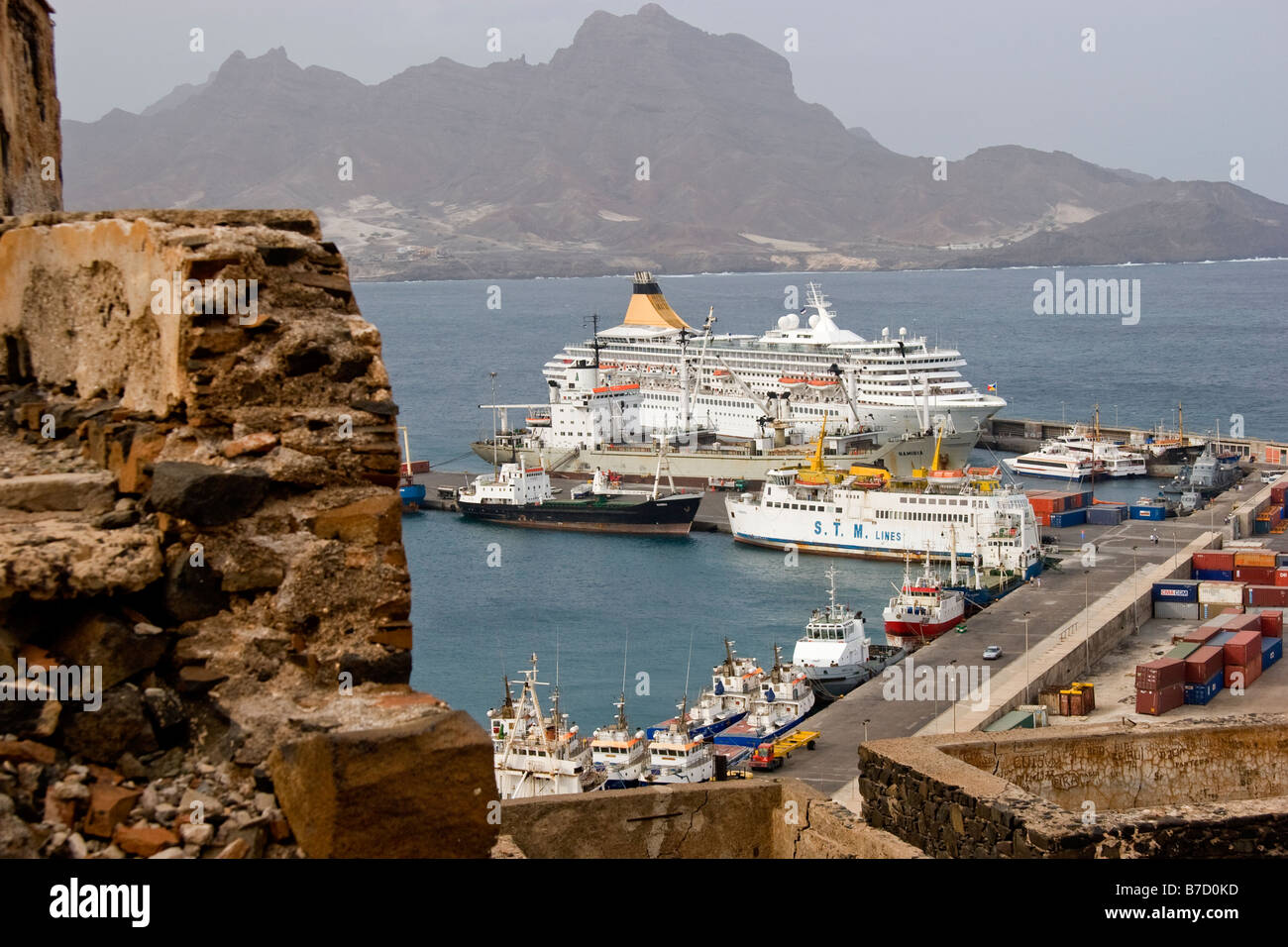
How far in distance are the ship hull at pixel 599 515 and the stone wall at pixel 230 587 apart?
4021 cm

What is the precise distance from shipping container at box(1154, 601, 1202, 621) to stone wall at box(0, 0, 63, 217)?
26.8m

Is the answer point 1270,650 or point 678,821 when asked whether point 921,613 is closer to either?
point 1270,650

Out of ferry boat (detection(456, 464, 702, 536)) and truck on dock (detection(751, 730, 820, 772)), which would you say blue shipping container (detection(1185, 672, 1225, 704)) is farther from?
ferry boat (detection(456, 464, 702, 536))

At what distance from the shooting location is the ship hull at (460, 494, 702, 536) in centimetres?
4406

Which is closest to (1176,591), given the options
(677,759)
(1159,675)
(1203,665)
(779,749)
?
(1203,665)

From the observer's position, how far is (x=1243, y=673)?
23766mm

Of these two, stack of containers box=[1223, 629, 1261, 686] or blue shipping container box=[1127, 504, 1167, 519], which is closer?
stack of containers box=[1223, 629, 1261, 686]

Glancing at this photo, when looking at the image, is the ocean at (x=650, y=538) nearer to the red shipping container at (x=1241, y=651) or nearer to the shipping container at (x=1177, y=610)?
the shipping container at (x=1177, y=610)

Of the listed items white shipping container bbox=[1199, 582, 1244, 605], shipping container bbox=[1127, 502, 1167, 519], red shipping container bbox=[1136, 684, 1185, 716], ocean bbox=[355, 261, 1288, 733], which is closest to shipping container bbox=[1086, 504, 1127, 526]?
shipping container bbox=[1127, 502, 1167, 519]

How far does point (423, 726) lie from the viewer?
10.4 feet

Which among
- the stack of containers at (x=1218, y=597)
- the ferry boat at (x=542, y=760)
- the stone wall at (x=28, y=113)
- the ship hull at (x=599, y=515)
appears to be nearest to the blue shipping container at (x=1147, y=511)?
the ship hull at (x=599, y=515)

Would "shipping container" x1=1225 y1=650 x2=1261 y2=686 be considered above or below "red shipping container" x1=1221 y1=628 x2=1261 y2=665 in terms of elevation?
below

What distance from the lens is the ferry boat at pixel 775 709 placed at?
2259cm
